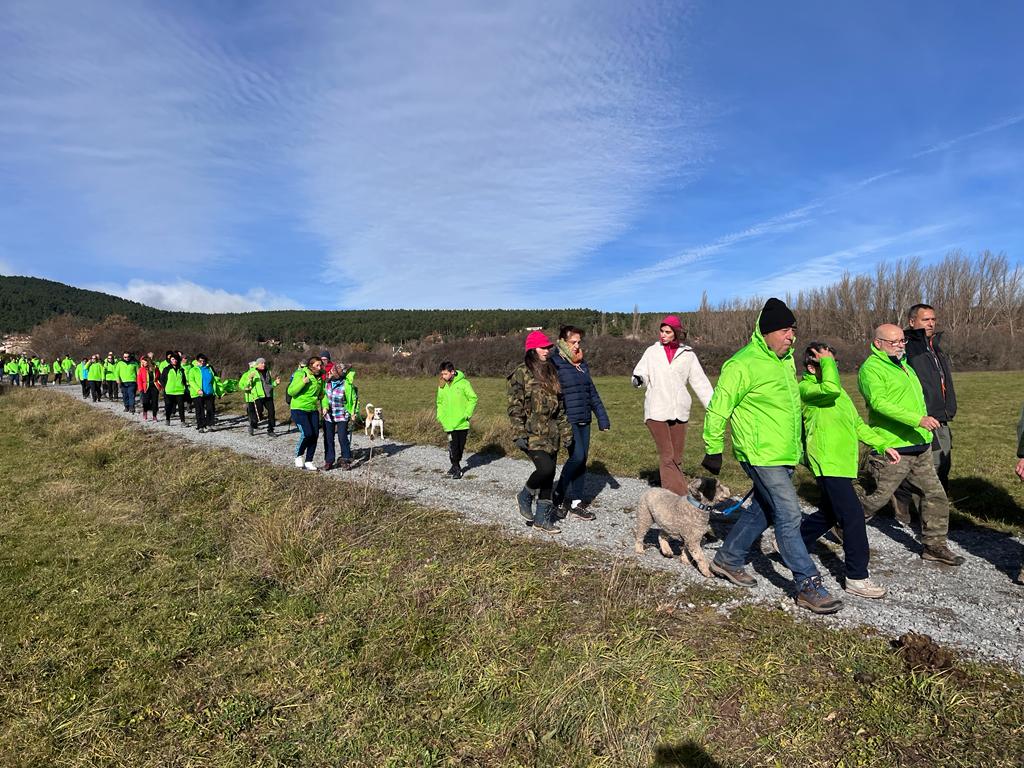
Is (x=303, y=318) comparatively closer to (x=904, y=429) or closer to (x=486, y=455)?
(x=486, y=455)

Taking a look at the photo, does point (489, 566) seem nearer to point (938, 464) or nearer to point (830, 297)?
point (938, 464)

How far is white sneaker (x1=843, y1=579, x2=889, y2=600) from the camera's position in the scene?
406 cm

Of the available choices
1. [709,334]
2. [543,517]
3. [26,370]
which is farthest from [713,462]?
[709,334]

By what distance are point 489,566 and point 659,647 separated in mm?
1671

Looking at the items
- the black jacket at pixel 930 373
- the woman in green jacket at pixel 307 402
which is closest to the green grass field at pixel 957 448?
the black jacket at pixel 930 373

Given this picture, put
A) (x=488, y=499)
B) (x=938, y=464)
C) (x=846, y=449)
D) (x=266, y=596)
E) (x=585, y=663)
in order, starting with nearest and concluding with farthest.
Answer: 1. (x=585, y=663)
2. (x=846, y=449)
3. (x=266, y=596)
4. (x=938, y=464)
5. (x=488, y=499)

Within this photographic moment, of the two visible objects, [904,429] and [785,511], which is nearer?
[785,511]

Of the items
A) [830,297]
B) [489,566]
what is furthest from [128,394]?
[830,297]

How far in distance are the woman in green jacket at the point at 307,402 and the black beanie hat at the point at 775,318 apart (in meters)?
7.46

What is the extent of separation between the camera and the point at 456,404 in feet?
28.1

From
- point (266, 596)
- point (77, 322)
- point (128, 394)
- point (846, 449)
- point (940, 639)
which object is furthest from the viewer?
point (77, 322)

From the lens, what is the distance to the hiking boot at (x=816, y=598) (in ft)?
12.5

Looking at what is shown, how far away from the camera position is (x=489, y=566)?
463 centimetres

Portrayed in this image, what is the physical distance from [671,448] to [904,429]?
2.09m
